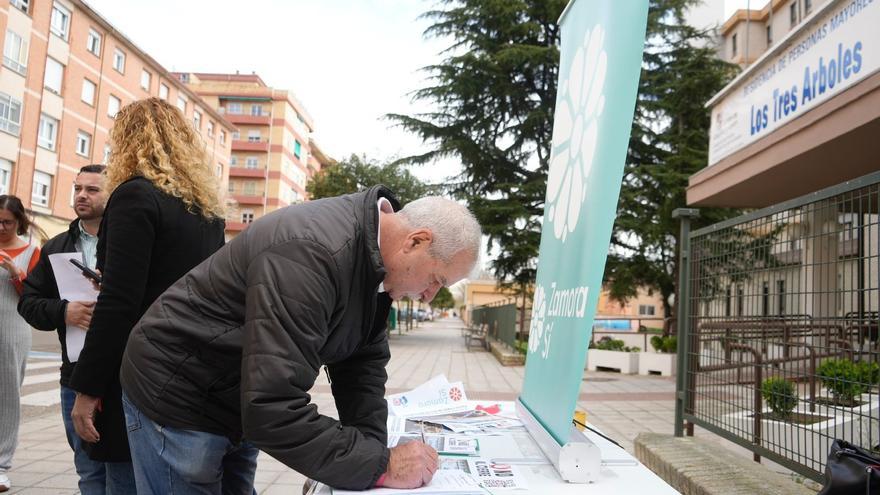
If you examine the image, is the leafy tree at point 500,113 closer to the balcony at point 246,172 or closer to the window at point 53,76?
the window at point 53,76

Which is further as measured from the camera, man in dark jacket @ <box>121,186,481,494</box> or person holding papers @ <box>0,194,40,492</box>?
person holding papers @ <box>0,194,40,492</box>

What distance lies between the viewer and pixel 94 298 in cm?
245

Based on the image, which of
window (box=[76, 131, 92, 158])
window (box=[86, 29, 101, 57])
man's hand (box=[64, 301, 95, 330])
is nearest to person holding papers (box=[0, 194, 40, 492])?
man's hand (box=[64, 301, 95, 330])

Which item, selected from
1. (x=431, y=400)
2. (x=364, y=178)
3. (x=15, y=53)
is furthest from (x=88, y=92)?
(x=431, y=400)

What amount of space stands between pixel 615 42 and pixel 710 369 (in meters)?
2.53

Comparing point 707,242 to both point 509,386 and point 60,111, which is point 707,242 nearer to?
point 509,386

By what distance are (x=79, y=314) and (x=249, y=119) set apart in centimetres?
6201

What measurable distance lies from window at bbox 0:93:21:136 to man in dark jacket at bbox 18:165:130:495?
2832cm

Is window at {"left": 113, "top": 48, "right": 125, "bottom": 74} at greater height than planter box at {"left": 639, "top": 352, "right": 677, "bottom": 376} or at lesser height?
greater

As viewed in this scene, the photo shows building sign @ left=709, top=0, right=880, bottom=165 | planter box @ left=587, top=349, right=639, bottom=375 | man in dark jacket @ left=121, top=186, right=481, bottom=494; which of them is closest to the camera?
man in dark jacket @ left=121, top=186, right=481, bottom=494

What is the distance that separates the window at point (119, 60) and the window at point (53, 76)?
15.5 feet

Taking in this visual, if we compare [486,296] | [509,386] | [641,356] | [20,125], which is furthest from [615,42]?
[486,296]

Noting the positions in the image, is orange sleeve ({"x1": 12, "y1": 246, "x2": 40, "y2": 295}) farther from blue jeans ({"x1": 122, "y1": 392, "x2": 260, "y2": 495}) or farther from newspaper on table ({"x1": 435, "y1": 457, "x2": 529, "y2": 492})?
newspaper on table ({"x1": 435, "y1": 457, "x2": 529, "y2": 492})

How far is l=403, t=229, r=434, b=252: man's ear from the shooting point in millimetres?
1546
